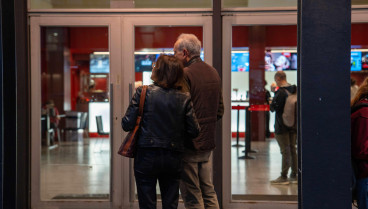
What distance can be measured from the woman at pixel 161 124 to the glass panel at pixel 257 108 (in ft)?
6.03

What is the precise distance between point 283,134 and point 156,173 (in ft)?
8.86

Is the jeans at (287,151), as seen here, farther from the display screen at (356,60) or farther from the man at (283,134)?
the display screen at (356,60)

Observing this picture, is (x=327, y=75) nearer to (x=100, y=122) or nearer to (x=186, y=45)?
(x=186, y=45)

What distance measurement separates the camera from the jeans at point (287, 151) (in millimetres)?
5520

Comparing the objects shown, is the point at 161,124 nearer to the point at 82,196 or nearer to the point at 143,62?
the point at 143,62

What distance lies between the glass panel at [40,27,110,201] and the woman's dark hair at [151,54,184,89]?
2087 mm

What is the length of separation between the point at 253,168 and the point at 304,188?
2.98 m

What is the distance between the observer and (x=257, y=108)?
17.7ft

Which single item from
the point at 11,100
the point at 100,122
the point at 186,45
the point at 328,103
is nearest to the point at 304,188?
the point at 328,103

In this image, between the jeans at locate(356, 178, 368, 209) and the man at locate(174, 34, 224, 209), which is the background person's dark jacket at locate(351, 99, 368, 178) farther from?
the man at locate(174, 34, 224, 209)

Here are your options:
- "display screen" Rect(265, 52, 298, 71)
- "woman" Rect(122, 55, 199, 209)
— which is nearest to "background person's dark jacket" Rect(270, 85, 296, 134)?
"display screen" Rect(265, 52, 298, 71)

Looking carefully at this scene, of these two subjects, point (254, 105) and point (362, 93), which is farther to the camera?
point (254, 105)

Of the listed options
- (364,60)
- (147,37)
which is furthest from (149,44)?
(364,60)

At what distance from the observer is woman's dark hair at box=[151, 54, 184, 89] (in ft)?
10.3
